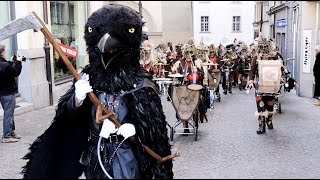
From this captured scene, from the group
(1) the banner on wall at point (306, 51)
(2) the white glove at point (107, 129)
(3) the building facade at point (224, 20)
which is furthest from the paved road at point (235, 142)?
(3) the building facade at point (224, 20)

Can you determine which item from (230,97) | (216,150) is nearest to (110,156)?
(216,150)

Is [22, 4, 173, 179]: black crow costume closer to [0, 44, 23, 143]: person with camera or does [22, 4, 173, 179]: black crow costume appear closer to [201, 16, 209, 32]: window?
[0, 44, 23, 143]: person with camera

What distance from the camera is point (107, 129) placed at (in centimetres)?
331

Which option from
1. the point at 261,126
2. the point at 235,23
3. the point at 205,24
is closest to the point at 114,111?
the point at 261,126

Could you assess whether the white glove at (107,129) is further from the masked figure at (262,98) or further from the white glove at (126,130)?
the masked figure at (262,98)

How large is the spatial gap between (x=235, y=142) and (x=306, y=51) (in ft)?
26.6

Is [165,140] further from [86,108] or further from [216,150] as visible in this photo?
[216,150]

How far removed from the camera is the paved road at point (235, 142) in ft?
21.9

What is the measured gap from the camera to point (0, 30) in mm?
3152

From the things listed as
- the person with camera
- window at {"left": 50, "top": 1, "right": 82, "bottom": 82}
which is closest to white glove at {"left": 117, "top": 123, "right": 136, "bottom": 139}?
the person with camera

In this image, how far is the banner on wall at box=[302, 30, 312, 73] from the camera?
15370mm

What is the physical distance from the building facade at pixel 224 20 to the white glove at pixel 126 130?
2850 centimetres

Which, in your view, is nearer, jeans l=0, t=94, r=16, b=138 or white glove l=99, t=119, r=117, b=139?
white glove l=99, t=119, r=117, b=139

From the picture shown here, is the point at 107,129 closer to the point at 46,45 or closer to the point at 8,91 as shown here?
the point at 8,91
